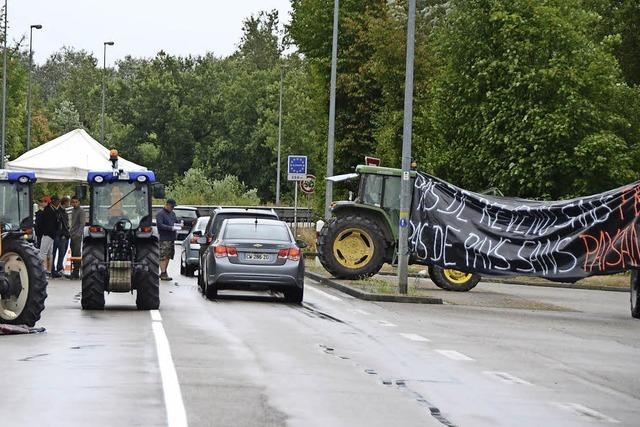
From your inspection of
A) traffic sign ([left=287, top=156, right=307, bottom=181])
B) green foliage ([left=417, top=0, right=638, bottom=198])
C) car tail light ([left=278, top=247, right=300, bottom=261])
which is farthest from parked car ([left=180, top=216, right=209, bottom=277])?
green foliage ([left=417, top=0, right=638, bottom=198])

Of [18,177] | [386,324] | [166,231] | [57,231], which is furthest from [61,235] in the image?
[386,324]

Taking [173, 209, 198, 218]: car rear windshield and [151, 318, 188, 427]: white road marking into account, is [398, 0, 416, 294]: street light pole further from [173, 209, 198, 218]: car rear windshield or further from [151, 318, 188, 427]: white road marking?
[173, 209, 198, 218]: car rear windshield

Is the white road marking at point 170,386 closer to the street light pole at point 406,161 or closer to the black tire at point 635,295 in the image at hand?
the black tire at point 635,295

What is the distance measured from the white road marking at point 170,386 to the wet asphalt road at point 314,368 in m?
0.02

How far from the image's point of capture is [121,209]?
90.0 ft

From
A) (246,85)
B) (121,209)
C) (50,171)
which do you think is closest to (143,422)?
(121,209)

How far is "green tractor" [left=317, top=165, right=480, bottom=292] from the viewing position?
114 feet

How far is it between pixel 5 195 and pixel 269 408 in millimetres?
11804

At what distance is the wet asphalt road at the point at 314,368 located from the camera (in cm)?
1209

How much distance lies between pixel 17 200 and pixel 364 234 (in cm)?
1265

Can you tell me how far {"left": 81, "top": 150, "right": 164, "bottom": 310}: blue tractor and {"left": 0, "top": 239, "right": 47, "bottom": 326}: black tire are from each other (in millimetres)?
4400

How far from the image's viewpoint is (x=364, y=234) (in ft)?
113

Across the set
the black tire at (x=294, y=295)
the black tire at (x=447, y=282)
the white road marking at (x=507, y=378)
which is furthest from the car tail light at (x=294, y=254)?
the white road marking at (x=507, y=378)

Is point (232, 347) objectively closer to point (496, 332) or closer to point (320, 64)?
point (496, 332)
